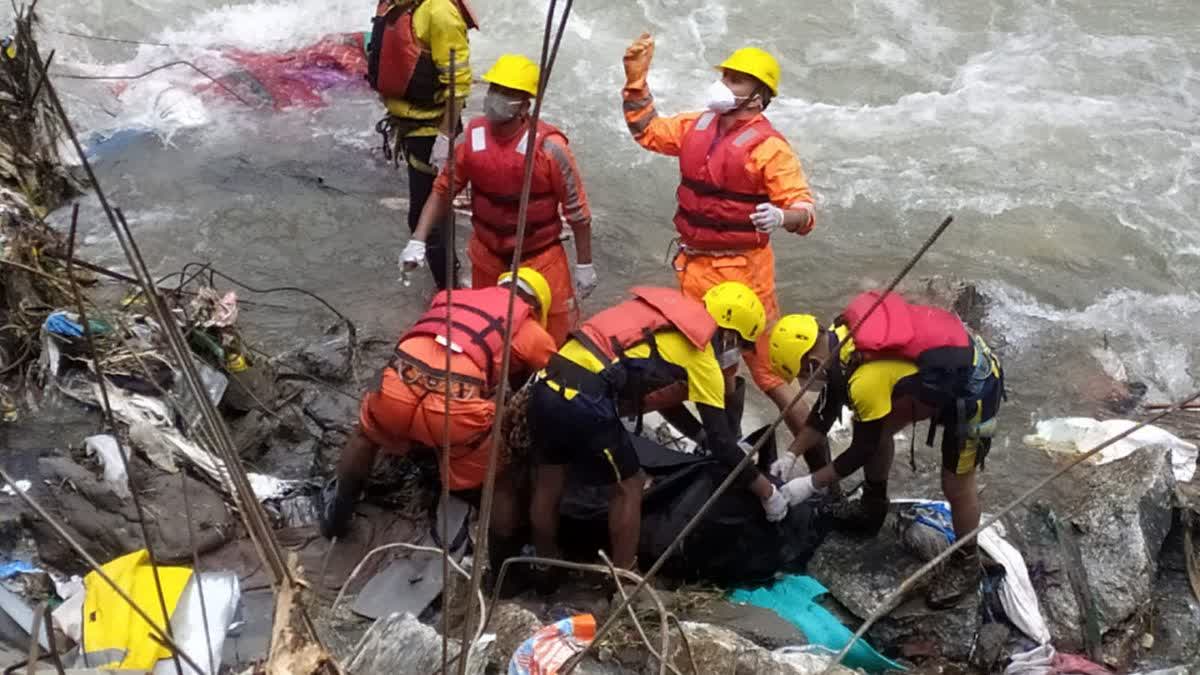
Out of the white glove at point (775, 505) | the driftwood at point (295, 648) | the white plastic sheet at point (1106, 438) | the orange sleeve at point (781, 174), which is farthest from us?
the white plastic sheet at point (1106, 438)

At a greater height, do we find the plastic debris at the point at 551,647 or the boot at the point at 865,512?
the plastic debris at the point at 551,647

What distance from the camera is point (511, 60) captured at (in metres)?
4.22

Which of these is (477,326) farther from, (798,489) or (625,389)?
(798,489)

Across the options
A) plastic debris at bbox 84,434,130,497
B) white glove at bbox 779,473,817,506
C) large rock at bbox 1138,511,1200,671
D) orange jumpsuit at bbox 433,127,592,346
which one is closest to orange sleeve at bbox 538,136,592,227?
orange jumpsuit at bbox 433,127,592,346

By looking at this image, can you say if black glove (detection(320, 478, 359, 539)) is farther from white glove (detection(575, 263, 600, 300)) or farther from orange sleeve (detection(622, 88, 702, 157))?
orange sleeve (detection(622, 88, 702, 157))

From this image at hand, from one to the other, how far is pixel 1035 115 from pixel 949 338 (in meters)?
5.76

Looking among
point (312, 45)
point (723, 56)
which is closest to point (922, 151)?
point (723, 56)

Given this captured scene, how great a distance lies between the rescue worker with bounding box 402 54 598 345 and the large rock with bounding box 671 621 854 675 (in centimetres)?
194

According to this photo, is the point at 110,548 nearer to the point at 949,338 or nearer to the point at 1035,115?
the point at 949,338

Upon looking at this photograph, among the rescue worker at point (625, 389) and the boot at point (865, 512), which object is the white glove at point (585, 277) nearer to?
the rescue worker at point (625, 389)

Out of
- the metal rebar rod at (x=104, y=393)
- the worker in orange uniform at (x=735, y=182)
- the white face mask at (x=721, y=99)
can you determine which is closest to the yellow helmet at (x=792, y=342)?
the worker in orange uniform at (x=735, y=182)

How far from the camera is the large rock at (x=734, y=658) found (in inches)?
111

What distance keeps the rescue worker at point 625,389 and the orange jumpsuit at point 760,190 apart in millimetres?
677

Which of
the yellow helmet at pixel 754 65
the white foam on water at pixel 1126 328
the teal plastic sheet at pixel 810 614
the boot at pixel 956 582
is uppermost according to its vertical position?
the yellow helmet at pixel 754 65
